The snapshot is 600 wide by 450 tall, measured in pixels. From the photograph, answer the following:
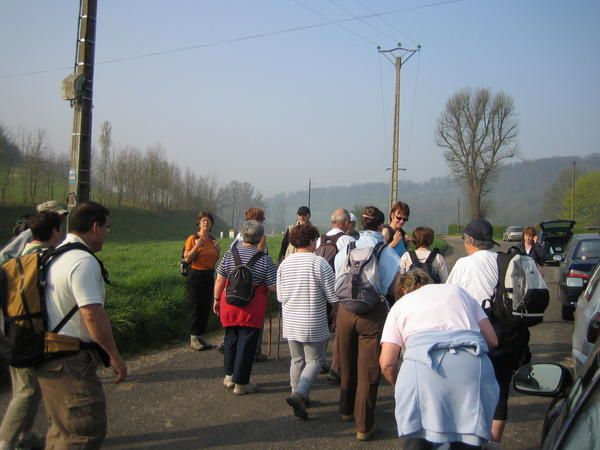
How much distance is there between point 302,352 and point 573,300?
6.75m

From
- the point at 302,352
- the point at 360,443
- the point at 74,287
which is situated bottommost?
the point at 360,443

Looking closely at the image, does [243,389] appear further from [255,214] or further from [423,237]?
[423,237]

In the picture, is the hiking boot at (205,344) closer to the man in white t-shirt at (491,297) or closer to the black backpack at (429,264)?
the black backpack at (429,264)

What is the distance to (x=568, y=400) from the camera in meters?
2.35

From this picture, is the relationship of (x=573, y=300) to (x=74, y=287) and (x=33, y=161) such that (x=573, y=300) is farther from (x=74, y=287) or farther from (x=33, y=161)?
(x=33, y=161)

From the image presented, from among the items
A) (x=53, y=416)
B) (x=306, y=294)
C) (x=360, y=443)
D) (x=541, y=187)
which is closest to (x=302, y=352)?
(x=306, y=294)

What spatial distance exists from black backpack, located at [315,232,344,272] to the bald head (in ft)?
0.70

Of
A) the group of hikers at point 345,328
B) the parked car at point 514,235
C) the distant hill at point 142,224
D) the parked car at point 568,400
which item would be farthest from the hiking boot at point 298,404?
the parked car at point 514,235

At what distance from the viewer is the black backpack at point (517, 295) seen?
13.5ft

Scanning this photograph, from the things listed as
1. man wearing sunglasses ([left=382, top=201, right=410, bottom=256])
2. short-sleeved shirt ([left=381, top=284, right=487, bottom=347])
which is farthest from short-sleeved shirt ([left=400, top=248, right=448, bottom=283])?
short-sleeved shirt ([left=381, top=284, right=487, bottom=347])

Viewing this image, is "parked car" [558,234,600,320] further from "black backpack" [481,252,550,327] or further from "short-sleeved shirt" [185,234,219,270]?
"short-sleeved shirt" [185,234,219,270]

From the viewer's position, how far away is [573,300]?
394 inches

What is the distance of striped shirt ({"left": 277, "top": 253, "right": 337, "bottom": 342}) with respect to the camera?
5309 millimetres

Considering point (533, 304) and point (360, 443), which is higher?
point (533, 304)
